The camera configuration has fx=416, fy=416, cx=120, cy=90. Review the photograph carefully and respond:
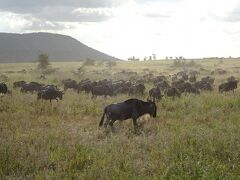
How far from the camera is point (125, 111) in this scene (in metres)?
13.4

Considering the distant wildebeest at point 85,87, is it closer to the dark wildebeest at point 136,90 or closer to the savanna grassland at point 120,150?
the dark wildebeest at point 136,90

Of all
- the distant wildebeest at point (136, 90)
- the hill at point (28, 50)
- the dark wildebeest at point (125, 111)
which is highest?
the hill at point (28, 50)

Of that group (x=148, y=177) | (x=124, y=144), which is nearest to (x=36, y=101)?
(x=124, y=144)

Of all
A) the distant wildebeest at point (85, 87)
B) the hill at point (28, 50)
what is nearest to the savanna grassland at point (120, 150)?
the distant wildebeest at point (85, 87)

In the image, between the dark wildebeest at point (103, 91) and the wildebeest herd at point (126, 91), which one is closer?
the wildebeest herd at point (126, 91)

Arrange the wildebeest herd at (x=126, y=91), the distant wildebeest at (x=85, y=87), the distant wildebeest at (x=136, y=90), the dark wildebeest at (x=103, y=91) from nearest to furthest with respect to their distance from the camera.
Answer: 1. the wildebeest herd at (x=126, y=91)
2. the dark wildebeest at (x=103, y=91)
3. the distant wildebeest at (x=136, y=90)
4. the distant wildebeest at (x=85, y=87)

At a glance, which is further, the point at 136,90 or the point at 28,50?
the point at 28,50

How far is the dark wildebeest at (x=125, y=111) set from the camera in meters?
13.3

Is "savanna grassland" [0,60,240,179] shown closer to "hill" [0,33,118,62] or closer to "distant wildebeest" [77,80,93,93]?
"distant wildebeest" [77,80,93,93]

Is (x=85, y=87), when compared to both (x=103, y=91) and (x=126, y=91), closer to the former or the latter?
(x=126, y=91)

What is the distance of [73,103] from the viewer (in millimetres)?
20672

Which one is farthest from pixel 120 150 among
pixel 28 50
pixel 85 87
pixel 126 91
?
pixel 28 50

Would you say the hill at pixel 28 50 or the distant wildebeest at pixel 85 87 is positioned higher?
the hill at pixel 28 50

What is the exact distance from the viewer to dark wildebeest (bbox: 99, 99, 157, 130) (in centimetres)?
1327
